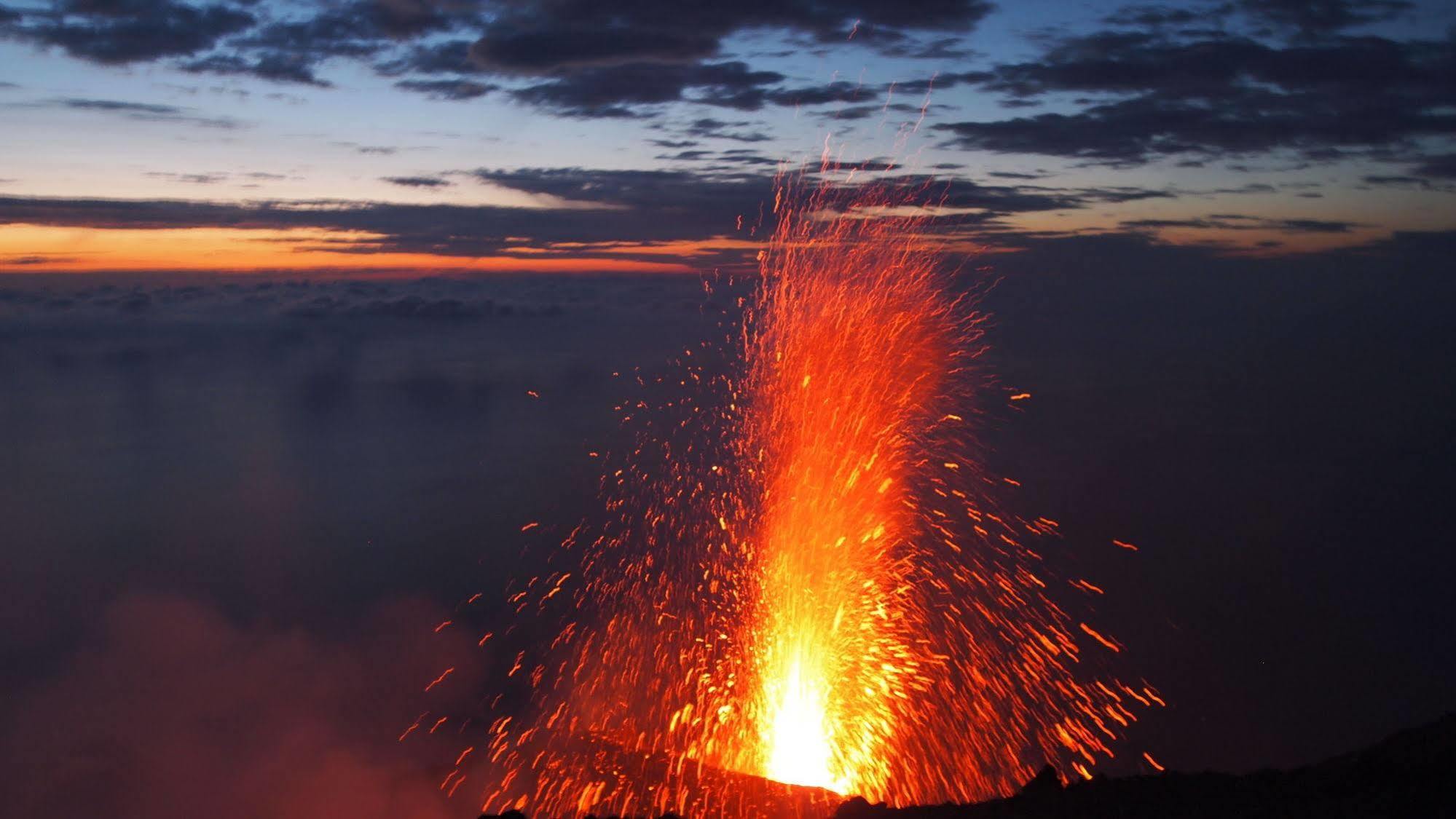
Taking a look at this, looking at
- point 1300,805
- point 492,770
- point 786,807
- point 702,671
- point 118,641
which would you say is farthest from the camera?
point 118,641

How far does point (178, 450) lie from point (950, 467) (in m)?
145

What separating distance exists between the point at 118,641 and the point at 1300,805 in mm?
74874

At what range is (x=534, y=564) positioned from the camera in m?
76.2

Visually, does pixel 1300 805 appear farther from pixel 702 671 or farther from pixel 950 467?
pixel 702 671

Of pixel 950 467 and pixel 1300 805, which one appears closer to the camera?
pixel 1300 805

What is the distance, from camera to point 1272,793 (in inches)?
348

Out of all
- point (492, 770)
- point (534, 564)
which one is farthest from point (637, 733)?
point (534, 564)

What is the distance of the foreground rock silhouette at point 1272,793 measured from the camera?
8273mm

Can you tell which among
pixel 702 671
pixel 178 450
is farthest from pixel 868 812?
pixel 178 450

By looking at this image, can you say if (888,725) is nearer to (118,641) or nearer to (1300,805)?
(1300,805)

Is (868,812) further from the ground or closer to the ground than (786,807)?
→ further from the ground

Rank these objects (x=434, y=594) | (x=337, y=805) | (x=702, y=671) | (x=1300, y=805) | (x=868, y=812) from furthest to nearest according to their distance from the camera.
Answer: (x=434, y=594) < (x=337, y=805) < (x=702, y=671) < (x=868, y=812) < (x=1300, y=805)

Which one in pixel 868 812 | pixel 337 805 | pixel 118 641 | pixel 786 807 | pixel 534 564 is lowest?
pixel 534 564

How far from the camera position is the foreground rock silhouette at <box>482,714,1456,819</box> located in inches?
326
